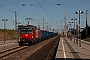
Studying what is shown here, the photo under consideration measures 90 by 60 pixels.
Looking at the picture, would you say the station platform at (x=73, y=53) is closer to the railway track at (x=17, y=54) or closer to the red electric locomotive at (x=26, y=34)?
the railway track at (x=17, y=54)

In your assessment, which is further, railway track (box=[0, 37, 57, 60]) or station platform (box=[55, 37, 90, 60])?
railway track (box=[0, 37, 57, 60])

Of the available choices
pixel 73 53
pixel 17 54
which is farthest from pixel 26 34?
pixel 73 53

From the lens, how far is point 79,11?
32.6 meters

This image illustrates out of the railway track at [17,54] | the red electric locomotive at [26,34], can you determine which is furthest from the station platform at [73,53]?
the red electric locomotive at [26,34]

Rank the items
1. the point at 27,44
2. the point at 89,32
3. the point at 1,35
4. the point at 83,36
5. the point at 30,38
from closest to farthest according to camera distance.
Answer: the point at 30,38 → the point at 27,44 → the point at 89,32 → the point at 83,36 → the point at 1,35

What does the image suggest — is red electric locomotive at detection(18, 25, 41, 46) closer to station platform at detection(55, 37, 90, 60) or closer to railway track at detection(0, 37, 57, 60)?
railway track at detection(0, 37, 57, 60)

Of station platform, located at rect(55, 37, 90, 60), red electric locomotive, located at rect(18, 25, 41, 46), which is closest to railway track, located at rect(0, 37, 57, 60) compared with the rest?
station platform, located at rect(55, 37, 90, 60)

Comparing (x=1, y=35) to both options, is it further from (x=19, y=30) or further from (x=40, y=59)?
(x=40, y=59)

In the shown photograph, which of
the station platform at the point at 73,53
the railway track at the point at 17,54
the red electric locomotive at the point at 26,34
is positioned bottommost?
the railway track at the point at 17,54

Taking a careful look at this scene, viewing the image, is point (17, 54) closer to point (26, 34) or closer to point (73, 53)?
point (73, 53)

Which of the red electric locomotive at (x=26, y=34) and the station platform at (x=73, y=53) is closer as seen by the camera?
the station platform at (x=73, y=53)

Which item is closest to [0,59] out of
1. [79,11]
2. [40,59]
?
[40,59]

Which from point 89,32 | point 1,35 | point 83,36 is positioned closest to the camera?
point 89,32

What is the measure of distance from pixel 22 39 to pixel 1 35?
4916 centimetres
